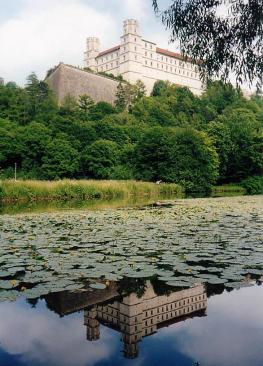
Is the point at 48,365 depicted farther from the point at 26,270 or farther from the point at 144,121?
the point at 144,121

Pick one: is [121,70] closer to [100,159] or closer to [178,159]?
[100,159]

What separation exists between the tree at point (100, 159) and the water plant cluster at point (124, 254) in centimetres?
3295

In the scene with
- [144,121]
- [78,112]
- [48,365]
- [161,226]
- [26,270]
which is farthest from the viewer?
[144,121]

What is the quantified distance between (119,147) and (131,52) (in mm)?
48911

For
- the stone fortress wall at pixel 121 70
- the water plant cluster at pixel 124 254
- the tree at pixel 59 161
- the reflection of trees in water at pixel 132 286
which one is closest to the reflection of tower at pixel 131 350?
the reflection of trees in water at pixel 132 286

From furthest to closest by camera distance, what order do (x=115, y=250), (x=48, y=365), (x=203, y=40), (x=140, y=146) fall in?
1. (x=140, y=146)
2. (x=203, y=40)
3. (x=115, y=250)
4. (x=48, y=365)

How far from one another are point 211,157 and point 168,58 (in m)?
64.3

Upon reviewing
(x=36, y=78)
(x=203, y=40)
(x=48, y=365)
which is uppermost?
(x=36, y=78)

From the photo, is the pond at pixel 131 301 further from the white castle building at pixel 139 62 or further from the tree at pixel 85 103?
the white castle building at pixel 139 62

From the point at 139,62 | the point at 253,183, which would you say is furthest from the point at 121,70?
the point at 253,183

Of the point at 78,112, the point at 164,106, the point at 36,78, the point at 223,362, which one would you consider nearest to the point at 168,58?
the point at 164,106

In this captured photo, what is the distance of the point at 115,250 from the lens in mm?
7336

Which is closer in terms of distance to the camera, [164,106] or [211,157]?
[211,157]

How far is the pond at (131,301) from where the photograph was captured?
351 cm
